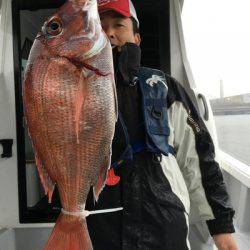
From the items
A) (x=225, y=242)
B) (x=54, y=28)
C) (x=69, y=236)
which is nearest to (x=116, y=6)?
(x=54, y=28)

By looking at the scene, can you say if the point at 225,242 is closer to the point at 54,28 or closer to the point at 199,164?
the point at 199,164

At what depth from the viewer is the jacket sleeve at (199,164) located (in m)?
1.78

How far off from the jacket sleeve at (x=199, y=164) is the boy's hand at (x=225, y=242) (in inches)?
1.0

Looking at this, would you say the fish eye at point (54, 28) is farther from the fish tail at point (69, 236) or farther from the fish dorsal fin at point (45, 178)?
the fish tail at point (69, 236)

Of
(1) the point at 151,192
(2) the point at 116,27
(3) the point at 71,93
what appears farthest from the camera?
(2) the point at 116,27

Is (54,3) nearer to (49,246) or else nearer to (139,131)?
(139,131)

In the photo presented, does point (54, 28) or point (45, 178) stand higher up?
point (54, 28)

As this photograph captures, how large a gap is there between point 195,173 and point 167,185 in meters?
0.22

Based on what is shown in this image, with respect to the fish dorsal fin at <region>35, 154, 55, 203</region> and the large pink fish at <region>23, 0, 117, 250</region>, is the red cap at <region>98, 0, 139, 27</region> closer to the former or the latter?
the large pink fish at <region>23, 0, 117, 250</region>

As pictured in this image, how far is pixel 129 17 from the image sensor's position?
70.5 inches

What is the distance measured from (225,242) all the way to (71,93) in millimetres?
981

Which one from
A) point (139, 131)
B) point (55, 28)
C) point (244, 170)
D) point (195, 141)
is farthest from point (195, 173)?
point (244, 170)

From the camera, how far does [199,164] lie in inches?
72.1

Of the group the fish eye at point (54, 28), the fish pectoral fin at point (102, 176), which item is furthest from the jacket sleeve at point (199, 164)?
the fish eye at point (54, 28)
